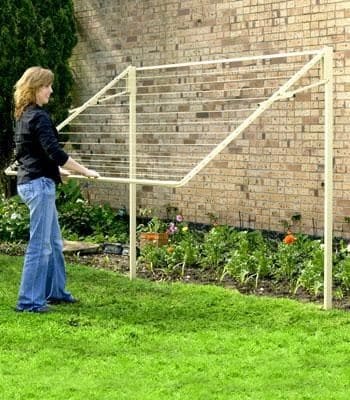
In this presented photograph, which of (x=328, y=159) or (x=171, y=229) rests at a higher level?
(x=328, y=159)

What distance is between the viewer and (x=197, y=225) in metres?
10.3

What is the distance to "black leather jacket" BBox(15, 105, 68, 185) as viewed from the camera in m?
6.52

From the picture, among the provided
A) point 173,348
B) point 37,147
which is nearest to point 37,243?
point 37,147

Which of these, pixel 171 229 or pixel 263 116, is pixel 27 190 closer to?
pixel 171 229

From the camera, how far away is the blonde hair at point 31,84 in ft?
21.9

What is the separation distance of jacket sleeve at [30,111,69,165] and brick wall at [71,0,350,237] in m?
3.20

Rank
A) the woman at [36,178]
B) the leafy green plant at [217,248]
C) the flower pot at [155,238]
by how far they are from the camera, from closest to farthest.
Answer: the woman at [36,178], the leafy green plant at [217,248], the flower pot at [155,238]

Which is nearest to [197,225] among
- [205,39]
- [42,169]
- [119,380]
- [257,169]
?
[257,169]

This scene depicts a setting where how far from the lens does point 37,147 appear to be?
6668 millimetres

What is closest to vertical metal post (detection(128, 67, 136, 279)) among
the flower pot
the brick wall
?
the flower pot

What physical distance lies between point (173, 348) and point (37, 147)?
1.87 metres

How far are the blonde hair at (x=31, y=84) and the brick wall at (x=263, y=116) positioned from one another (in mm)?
3129

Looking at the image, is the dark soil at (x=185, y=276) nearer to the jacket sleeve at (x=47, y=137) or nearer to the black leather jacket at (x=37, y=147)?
the black leather jacket at (x=37, y=147)

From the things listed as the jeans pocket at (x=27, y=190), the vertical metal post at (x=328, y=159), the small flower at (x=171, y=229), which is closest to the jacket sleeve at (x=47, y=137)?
the jeans pocket at (x=27, y=190)
